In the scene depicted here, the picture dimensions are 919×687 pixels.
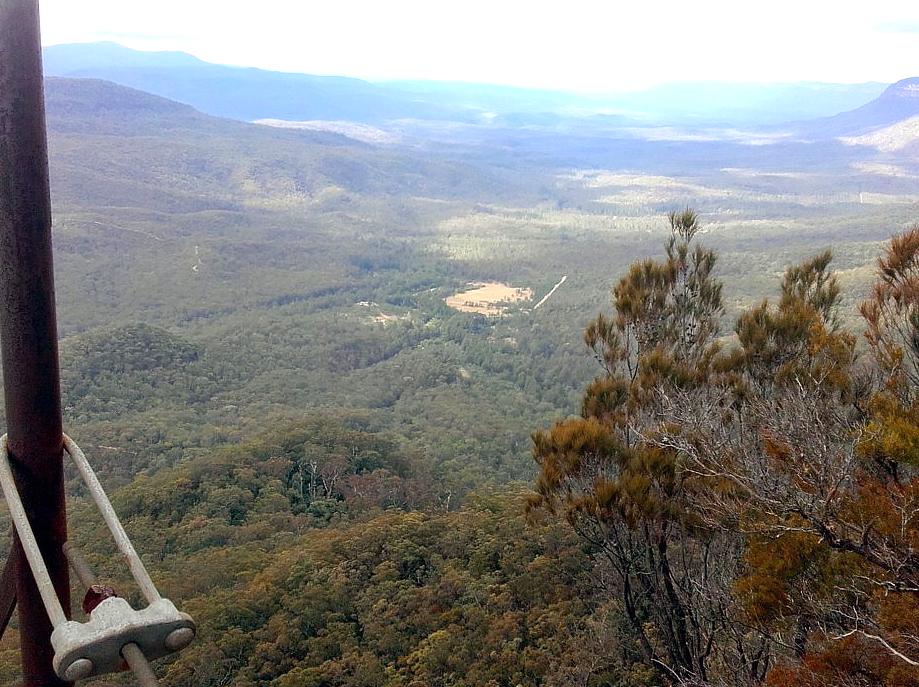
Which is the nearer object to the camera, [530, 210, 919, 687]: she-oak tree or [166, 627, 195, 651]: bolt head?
[166, 627, 195, 651]: bolt head

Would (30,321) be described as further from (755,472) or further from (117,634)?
(755,472)

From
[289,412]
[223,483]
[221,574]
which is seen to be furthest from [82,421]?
[221,574]

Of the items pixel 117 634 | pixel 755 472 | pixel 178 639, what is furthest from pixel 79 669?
pixel 755 472

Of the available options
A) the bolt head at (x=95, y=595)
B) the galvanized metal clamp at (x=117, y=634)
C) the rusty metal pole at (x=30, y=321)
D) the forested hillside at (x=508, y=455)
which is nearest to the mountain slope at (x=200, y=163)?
the forested hillside at (x=508, y=455)

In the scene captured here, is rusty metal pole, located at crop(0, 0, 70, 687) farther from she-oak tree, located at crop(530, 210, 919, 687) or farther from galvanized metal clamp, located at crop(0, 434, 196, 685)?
she-oak tree, located at crop(530, 210, 919, 687)

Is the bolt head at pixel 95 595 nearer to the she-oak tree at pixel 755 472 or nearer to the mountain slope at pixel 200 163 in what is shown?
the she-oak tree at pixel 755 472

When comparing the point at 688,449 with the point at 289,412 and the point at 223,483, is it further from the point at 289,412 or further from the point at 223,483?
the point at 289,412

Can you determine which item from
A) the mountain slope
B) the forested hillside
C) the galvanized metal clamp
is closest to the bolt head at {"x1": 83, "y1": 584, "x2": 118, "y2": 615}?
the galvanized metal clamp
